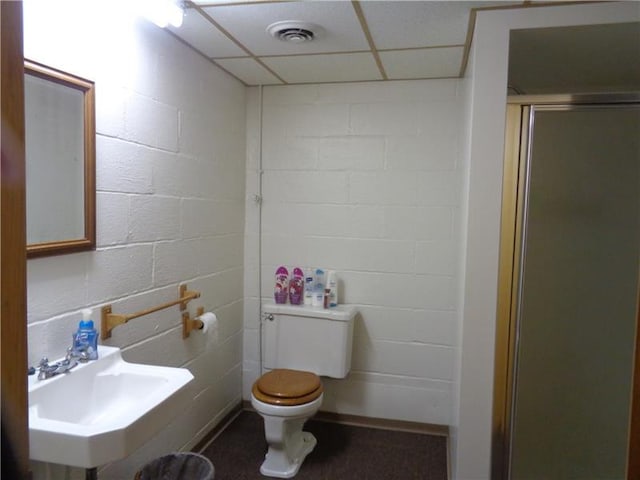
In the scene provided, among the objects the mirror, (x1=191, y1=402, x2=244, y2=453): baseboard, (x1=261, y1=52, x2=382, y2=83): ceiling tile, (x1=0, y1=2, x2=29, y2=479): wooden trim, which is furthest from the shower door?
(x1=0, y1=2, x2=29, y2=479): wooden trim

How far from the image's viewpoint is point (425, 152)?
8.78 ft

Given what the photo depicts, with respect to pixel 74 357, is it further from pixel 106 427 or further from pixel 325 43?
pixel 325 43

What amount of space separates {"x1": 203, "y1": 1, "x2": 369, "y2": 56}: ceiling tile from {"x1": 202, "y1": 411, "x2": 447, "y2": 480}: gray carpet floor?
2.15 metres

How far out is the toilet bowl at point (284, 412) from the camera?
2.25m

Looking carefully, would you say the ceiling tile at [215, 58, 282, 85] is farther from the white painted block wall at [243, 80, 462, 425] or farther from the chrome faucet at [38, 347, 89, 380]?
the chrome faucet at [38, 347, 89, 380]

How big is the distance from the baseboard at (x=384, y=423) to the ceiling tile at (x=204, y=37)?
2.23 meters

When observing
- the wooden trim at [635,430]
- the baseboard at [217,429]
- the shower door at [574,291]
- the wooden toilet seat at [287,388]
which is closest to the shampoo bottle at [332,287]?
the wooden toilet seat at [287,388]

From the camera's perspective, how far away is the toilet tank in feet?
8.62

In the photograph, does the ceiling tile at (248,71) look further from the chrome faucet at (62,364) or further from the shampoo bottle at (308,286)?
the chrome faucet at (62,364)

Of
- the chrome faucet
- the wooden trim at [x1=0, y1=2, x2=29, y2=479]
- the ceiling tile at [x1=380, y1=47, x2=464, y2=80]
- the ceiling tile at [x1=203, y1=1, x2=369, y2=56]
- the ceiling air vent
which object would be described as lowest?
the chrome faucet

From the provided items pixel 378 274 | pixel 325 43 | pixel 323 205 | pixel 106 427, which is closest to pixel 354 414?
pixel 378 274

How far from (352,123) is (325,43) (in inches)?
28.2

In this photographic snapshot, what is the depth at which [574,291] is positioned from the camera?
1.99m

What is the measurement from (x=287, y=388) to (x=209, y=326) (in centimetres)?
52
